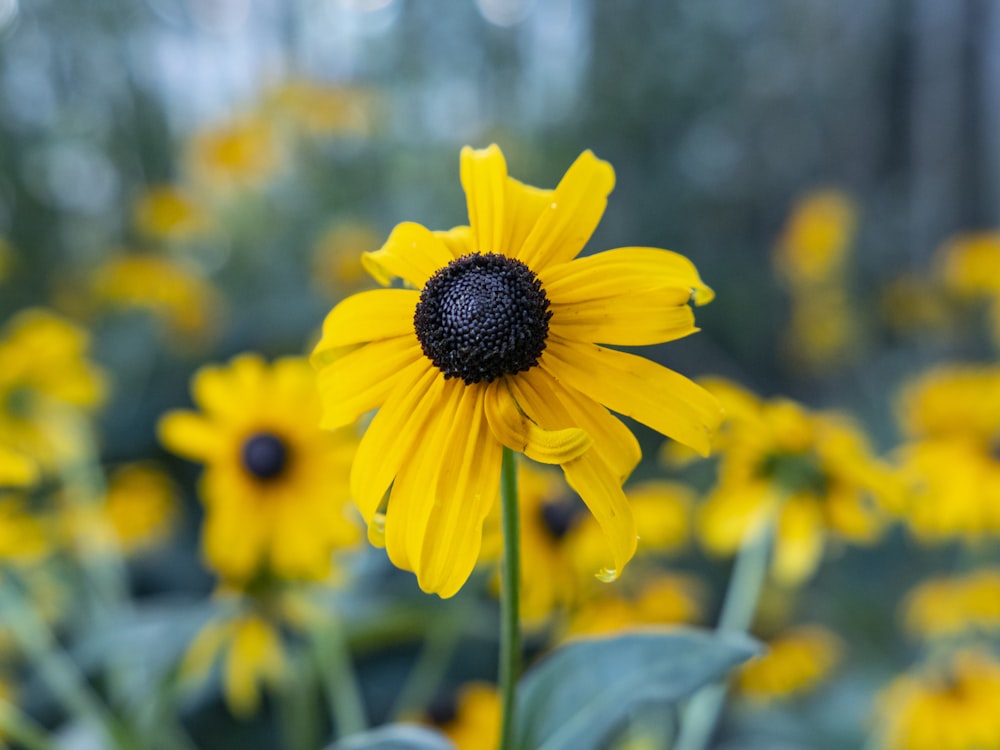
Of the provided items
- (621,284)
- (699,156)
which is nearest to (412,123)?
(699,156)

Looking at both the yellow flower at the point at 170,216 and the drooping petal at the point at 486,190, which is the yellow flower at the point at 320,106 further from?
the drooping petal at the point at 486,190

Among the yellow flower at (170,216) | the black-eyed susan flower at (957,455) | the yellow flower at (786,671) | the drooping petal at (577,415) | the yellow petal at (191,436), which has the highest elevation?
the drooping petal at (577,415)

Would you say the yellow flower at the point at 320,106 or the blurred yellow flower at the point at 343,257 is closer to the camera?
the blurred yellow flower at the point at 343,257

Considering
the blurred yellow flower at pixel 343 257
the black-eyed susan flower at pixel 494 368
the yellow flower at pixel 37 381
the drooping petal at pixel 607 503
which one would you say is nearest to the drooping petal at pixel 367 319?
the black-eyed susan flower at pixel 494 368

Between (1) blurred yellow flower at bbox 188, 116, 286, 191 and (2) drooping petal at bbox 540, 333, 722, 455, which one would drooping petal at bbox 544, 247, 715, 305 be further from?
(1) blurred yellow flower at bbox 188, 116, 286, 191

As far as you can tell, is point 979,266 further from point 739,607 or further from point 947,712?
point 739,607

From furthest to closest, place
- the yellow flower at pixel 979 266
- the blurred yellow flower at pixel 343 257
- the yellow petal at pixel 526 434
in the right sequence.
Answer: the blurred yellow flower at pixel 343 257, the yellow flower at pixel 979 266, the yellow petal at pixel 526 434

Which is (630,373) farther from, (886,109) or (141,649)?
(886,109)

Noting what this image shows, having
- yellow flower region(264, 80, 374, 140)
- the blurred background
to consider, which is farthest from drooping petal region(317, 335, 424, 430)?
yellow flower region(264, 80, 374, 140)

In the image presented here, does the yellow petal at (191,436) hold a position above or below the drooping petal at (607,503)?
below
